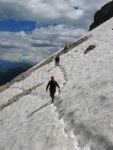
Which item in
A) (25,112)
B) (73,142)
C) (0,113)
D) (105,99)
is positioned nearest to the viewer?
(73,142)

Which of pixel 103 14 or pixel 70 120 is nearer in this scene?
pixel 70 120

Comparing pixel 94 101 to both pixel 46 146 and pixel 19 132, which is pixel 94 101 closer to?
pixel 46 146

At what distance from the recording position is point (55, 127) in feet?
65.0

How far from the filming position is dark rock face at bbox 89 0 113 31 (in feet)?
331

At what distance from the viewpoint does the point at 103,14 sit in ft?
340

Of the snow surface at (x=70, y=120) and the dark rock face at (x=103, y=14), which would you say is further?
the dark rock face at (x=103, y=14)

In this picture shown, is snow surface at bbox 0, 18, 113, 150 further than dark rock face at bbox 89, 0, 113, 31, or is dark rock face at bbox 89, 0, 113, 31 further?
dark rock face at bbox 89, 0, 113, 31

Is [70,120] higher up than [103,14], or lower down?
lower down

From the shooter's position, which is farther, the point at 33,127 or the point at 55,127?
the point at 33,127

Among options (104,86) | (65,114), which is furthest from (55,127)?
(104,86)

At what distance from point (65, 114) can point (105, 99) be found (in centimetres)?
339

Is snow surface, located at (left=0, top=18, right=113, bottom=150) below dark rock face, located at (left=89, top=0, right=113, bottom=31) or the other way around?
below

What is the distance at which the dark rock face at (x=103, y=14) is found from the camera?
101 m

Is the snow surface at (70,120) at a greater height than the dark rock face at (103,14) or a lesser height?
lesser
